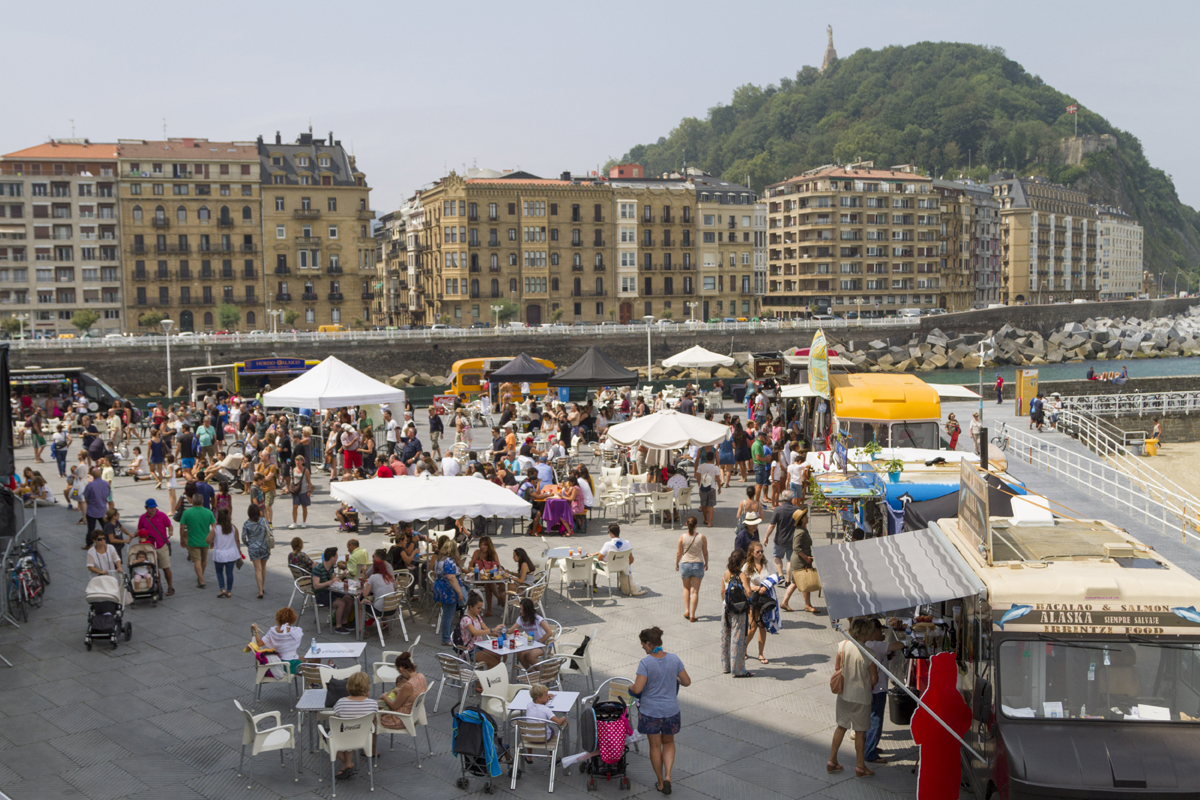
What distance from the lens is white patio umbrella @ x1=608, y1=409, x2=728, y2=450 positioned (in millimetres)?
17984

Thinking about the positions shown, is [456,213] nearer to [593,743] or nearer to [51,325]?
[51,325]

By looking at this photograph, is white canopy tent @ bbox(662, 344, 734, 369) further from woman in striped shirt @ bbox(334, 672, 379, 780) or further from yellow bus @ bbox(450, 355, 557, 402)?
woman in striped shirt @ bbox(334, 672, 379, 780)

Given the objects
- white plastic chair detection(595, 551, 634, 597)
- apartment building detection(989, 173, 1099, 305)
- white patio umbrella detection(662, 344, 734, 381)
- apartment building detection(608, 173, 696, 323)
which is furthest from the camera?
apartment building detection(989, 173, 1099, 305)

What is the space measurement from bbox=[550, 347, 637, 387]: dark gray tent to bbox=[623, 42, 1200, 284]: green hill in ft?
426

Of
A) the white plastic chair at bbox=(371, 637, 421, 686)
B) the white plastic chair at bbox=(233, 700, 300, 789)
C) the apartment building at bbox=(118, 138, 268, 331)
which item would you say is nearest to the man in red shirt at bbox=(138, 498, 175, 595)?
the white plastic chair at bbox=(371, 637, 421, 686)

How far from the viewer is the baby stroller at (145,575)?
43.7ft

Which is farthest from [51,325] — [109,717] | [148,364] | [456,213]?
[109,717]

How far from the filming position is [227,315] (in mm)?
78000

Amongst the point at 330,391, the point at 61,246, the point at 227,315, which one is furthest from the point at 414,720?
the point at 61,246

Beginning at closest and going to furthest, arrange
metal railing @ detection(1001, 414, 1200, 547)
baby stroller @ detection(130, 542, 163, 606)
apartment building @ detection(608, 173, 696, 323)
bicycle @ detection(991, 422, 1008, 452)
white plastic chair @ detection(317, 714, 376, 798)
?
white plastic chair @ detection(317, 714, 376, 798) → baby stroller @ detection(130, 542, 163, 606) → metal railing @ detection(1001, 414, 1200, 547) → bicycle @ detection(991, 422, 1008, 452) → apartment building @ detection(608, 173, 696, 323)

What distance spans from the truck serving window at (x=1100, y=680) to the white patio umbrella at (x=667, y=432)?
A: 11407mm

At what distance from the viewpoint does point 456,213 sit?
82.9m

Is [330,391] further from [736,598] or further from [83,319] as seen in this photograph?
[83,319]

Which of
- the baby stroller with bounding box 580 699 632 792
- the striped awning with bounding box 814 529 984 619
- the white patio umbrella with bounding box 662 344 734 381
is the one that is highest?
the white patio umbrella with bounding box 662 344 734 381
